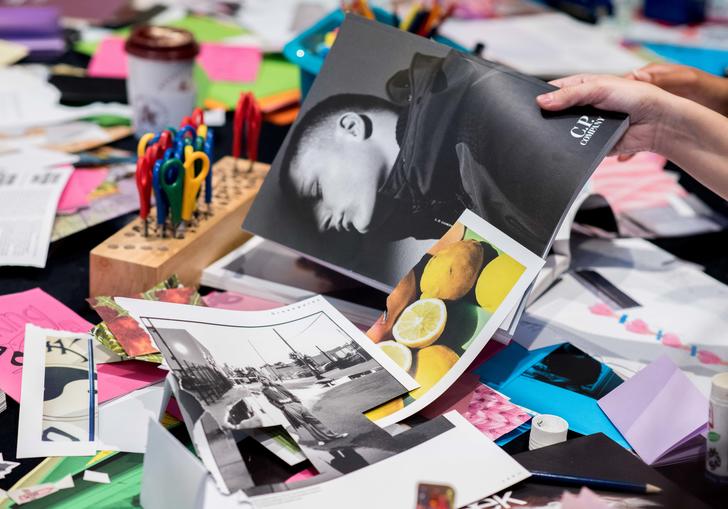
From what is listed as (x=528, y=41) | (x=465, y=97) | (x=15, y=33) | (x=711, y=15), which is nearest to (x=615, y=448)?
(x=465, y=97)

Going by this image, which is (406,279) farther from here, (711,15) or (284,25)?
(711,15)

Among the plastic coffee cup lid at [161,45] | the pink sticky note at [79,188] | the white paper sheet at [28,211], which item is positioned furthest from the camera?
the plastic coffee cup lid at [161,45]

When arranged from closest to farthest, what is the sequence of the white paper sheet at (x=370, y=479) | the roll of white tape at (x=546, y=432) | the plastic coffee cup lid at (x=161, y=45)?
the white paper sheet at (x=370, y=479)
the roll of white tape at (x=546, y=432)
the plastic coffee cup lid at (x=161, y=45)

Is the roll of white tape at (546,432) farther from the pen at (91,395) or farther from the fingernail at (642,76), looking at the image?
the fingernail at (642,76)

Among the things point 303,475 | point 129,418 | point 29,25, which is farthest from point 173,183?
point 29,25

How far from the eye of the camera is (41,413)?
2.43 ft

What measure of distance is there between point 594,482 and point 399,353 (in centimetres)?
21

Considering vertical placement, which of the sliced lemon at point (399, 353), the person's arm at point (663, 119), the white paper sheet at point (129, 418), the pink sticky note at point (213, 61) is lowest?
the white paper sheet at point (129, 418)

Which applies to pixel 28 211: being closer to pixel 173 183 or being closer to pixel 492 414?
pixel 173 183

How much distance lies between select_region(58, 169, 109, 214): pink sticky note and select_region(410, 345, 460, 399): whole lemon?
544mm

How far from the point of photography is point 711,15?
6.55 ft

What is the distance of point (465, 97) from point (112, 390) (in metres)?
0.47

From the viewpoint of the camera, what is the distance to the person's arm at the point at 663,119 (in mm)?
899

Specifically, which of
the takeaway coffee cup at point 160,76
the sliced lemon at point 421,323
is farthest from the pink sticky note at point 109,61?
the sliced lemon at point 421,323
